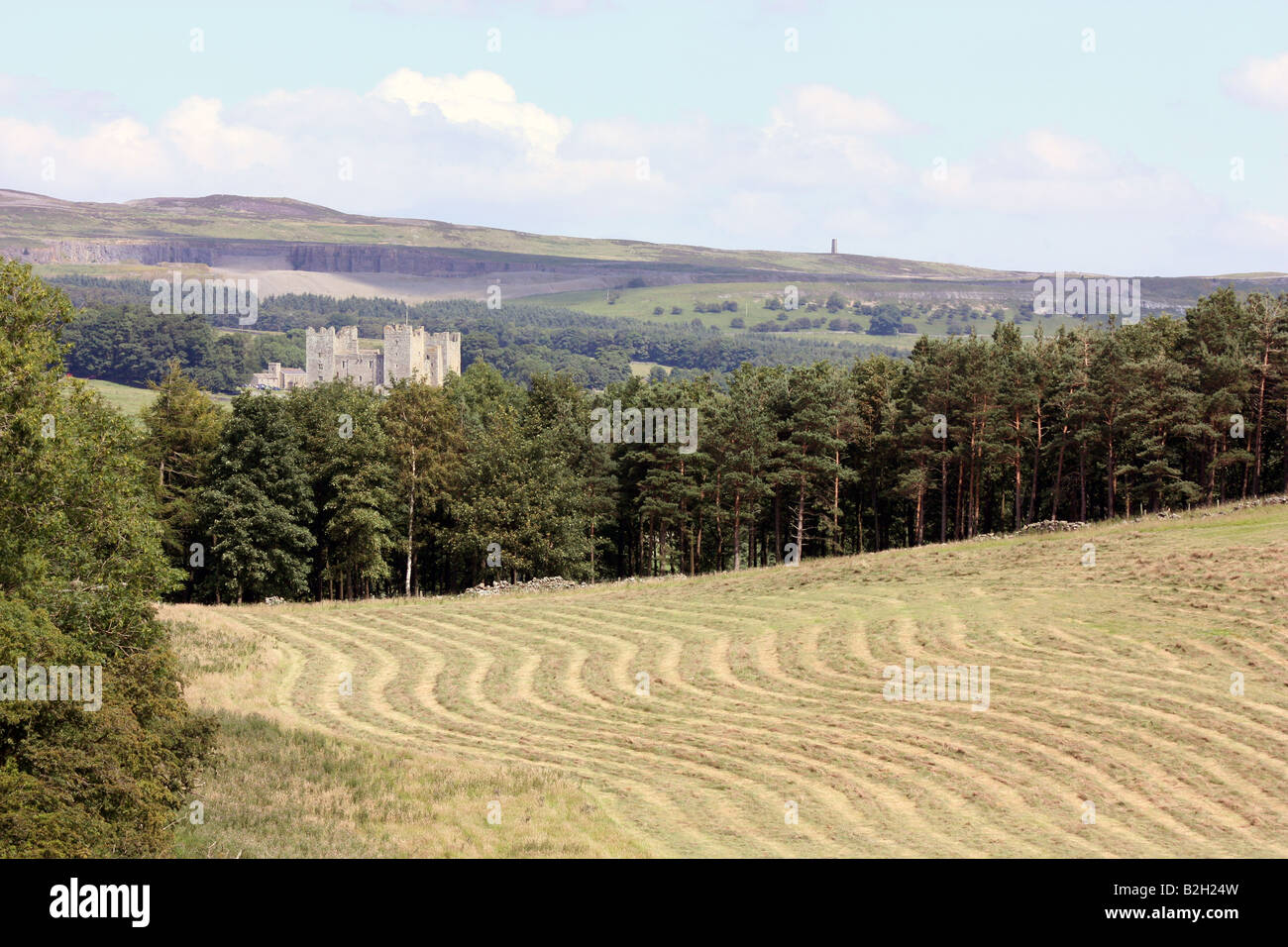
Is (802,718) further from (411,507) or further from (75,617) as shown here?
(411,507)

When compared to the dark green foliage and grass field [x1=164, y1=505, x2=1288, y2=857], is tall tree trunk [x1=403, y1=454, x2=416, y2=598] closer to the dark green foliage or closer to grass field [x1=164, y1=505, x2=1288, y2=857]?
grass field [x1=164, y1=505, x2=1288, y2=857]

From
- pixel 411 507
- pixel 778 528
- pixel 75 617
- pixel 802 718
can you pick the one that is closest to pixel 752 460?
pixel 778 528

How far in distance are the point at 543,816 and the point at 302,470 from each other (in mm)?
60608

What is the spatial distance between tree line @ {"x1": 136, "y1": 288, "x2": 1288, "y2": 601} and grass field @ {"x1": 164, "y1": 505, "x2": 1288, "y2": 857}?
62.6 feet

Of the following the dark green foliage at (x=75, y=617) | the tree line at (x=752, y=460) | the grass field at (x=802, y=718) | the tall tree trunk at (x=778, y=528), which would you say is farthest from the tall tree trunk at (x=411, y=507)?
the dark green foliage at (x=75, y=617)

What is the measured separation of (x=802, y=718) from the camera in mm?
37531

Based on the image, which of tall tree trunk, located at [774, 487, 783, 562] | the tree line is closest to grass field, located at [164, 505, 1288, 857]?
the tree line

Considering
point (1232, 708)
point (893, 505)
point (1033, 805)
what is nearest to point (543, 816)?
point (1033, 805)

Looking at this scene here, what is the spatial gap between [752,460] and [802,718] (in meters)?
48.1

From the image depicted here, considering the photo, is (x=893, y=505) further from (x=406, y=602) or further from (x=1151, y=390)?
(x=406, y=602)

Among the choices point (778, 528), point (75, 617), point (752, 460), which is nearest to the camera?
point (75, 617)

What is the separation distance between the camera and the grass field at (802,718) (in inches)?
1064

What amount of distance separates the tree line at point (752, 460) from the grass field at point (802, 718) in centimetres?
1909

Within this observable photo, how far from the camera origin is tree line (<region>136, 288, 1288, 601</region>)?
264 ft
